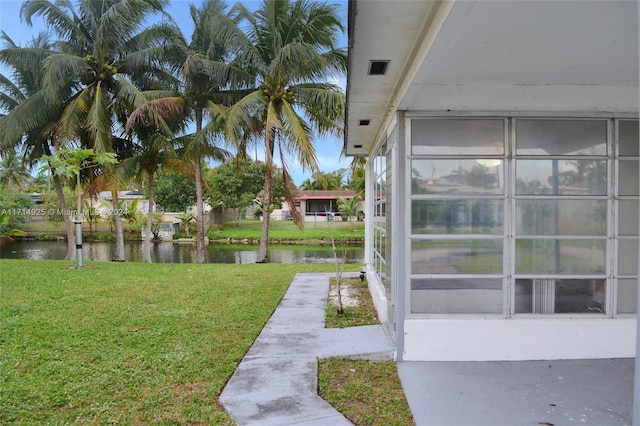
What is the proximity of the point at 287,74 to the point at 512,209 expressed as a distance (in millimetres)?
10249

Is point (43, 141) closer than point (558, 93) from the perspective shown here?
No

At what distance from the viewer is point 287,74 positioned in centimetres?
1290

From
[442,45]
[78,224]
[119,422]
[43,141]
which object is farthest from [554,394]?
[43,141]

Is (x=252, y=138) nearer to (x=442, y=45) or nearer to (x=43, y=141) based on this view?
(x=43, y=141)

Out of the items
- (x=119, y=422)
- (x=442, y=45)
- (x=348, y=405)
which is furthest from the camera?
(x=348, y=405)

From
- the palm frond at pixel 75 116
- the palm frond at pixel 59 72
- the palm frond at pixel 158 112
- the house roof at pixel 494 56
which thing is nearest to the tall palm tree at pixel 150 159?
the palm frond at pixel 158 112

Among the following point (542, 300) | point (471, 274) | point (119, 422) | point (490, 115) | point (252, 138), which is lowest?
point (119, 422)

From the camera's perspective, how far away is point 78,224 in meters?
10.4

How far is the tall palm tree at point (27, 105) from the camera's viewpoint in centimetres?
1345

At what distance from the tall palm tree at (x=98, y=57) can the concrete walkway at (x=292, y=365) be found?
10465 millimetres

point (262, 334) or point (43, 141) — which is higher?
point (43, 141)

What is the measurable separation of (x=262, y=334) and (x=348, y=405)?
73.0 inches

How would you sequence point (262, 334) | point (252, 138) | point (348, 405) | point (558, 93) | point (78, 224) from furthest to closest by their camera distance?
point (252, 138) → point (78, 224) → point (262, 334) → point (558, 93) → point (348, 405)

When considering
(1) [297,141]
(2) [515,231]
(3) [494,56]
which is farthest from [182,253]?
(3) [494,56]
